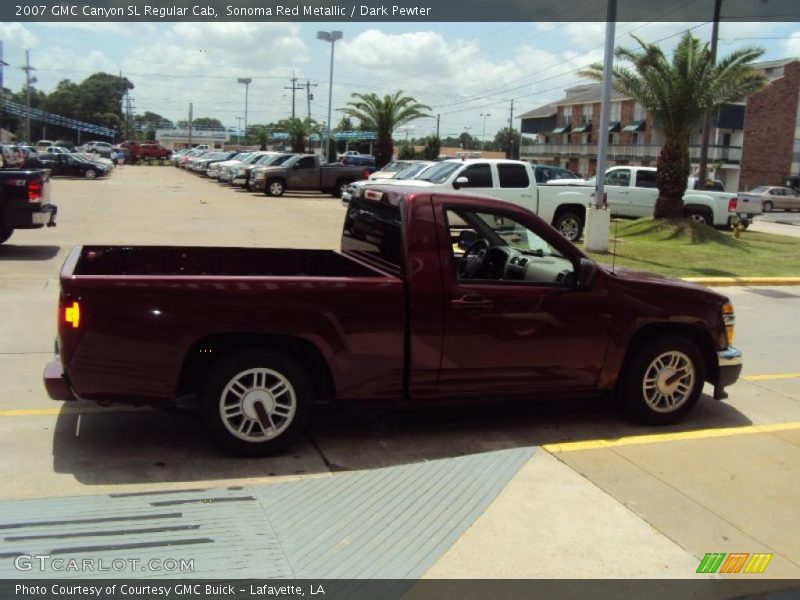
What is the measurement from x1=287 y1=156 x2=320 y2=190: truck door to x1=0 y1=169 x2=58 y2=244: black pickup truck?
1926 centimetres

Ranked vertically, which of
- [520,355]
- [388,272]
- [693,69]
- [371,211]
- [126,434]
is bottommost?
[126,434]

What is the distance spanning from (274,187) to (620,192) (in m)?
14.8

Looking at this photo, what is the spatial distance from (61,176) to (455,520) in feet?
144

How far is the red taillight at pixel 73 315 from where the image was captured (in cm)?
435

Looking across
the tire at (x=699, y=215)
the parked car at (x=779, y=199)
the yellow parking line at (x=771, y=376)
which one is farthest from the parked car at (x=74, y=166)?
the yellow parking line at (x=771, y=376)

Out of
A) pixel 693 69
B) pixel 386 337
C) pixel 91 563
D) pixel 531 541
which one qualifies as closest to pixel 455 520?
pixel 531 541

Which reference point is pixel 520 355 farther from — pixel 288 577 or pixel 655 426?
pixel 288 577

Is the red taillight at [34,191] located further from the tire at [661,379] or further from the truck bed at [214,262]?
the tire at [661,379]

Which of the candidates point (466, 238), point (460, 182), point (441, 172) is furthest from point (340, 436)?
point (441, 172)

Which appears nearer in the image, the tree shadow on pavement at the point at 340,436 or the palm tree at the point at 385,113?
the tree shadow on pavement at the point at 340,436

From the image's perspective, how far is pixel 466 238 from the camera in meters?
6.37

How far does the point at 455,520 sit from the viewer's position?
3863 mm

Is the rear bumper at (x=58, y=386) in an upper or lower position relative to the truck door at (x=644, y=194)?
lower

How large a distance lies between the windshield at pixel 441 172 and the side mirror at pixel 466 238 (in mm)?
10081
